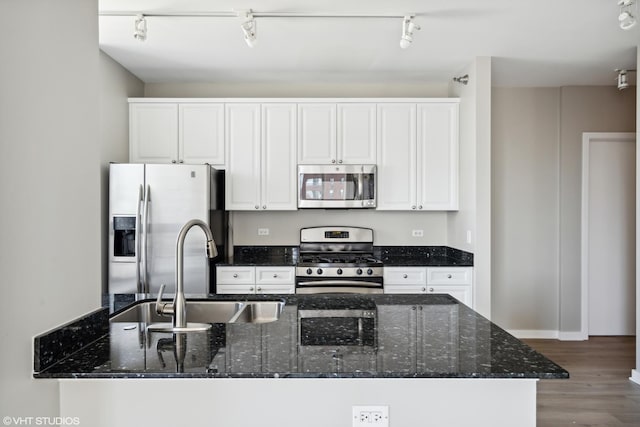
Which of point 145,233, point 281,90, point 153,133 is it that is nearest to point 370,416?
point 145,233

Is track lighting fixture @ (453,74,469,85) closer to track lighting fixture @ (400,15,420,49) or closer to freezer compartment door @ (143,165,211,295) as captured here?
track lighting fixture @ (400,15,420,49)

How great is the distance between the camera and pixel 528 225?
472 cm

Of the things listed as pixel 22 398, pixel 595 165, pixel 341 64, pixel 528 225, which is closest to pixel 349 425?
pixel 22 398

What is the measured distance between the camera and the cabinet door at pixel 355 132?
4.20 meters

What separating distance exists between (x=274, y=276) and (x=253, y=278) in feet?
0.59

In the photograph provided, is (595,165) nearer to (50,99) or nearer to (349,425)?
(349,425)

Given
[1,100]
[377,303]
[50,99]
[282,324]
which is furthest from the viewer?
[377,303]

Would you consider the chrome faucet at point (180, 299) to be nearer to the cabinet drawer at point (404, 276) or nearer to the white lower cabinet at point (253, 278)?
the white lower cabinet at point (253, 278)

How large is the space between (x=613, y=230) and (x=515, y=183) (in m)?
1.18

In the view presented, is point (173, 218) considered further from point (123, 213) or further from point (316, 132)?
point (316, 132)

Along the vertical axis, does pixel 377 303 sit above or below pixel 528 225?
below

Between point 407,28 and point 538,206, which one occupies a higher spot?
point 407,28

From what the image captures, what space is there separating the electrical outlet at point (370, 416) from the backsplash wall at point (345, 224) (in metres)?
3.31

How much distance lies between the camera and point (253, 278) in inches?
153
